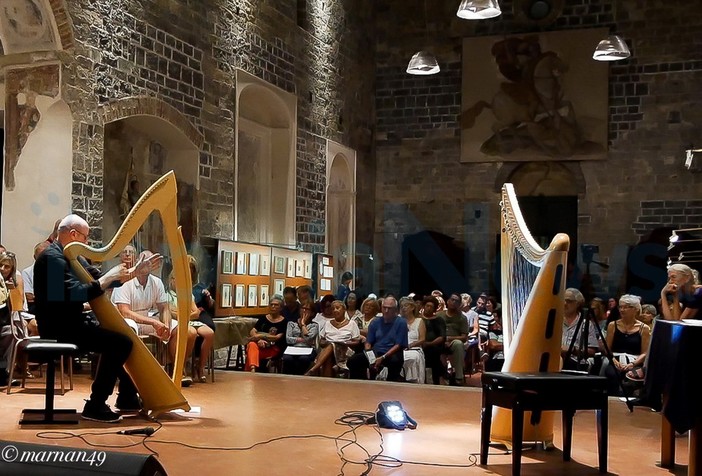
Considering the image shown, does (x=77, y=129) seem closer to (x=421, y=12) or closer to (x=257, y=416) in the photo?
(x=257, y=416)

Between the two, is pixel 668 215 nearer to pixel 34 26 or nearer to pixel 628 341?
pixel 628 341

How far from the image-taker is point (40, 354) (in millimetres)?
5254

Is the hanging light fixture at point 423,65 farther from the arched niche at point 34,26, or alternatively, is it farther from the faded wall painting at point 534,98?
the arched niche at point 34,26

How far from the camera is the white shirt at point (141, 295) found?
7324 millimetres

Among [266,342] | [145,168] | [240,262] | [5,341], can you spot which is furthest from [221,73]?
[5,341]

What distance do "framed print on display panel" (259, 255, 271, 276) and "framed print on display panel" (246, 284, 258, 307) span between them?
0.34 m

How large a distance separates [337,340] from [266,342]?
29.7 inches

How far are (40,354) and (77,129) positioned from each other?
4.24m

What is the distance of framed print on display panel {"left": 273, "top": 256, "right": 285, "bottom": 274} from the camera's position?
1298cm

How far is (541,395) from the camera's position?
14.5 ft

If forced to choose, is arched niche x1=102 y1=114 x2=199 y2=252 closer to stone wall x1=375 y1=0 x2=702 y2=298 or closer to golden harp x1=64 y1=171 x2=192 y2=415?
golden harp x1=64 y1=171 x2=192 y2=415

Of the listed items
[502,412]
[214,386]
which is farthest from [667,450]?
[214,386]

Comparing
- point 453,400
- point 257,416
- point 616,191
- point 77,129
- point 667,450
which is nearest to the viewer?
point 667,450

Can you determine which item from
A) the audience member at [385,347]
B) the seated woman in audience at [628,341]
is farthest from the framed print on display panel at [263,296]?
the seated woman in audience at [628,341]
